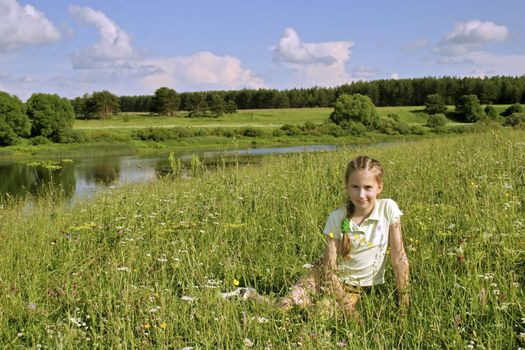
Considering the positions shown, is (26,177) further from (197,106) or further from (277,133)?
(197,106)

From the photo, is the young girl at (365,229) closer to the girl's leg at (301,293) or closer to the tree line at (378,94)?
the girl's leg at (301,293)

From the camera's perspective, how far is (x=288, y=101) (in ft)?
342

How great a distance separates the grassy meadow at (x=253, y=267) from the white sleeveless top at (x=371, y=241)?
0.17m

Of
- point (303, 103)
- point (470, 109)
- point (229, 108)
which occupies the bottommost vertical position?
point (470, 109)

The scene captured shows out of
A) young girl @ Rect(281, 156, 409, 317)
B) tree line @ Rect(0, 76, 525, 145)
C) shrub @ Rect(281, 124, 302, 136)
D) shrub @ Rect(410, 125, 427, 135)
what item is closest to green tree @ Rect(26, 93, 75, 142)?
tree line @ Rect(0, 76, 525, 145)

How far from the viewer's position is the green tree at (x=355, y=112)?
63.7 meters

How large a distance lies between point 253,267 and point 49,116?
4831cm

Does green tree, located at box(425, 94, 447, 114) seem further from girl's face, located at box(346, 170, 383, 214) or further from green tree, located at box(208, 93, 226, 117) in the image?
girl's face, located at box(346, 170, 383, 214)

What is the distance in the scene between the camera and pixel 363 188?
3734mm

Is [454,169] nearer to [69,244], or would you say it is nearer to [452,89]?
[69,244]

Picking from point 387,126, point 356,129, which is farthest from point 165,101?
point 387,126

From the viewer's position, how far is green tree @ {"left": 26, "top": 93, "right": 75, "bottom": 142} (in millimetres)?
47875

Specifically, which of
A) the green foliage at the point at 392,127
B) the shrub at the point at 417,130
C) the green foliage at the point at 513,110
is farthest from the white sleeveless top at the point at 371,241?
the green foliage at the point at 513,110

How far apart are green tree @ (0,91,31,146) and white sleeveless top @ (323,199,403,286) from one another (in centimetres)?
4581
